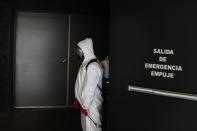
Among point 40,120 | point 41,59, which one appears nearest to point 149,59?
point 40,120

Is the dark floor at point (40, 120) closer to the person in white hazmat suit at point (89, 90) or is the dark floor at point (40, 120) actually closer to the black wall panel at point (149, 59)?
the person in white hazmat suit at point (89, 90)

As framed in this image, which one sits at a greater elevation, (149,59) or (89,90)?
(149,59)

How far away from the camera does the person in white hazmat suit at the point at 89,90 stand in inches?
99.4

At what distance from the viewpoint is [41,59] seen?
487cm

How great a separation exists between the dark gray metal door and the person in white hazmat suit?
214cm

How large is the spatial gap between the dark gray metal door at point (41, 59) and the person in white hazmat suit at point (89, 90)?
2143mm

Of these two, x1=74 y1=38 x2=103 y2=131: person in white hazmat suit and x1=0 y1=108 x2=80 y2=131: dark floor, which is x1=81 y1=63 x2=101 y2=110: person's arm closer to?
x1=74 y1=38 x2=103 y2=131: person in white hazmat suit

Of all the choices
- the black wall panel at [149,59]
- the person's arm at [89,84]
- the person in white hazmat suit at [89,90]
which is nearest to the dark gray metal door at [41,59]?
the person in white hazmat suit at [89,90]

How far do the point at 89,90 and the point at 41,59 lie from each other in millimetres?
2652

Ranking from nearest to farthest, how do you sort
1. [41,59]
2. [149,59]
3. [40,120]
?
[149,59], [40,120], [41,59]

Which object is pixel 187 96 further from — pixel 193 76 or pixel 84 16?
pixel 84 16

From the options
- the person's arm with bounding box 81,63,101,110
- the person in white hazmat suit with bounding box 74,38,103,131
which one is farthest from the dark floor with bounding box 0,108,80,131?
the person's arm with bounding box 81,63,101,110

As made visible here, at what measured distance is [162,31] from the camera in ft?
6.76

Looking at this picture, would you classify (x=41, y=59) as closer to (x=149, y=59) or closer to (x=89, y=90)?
(x=89, y=90)
